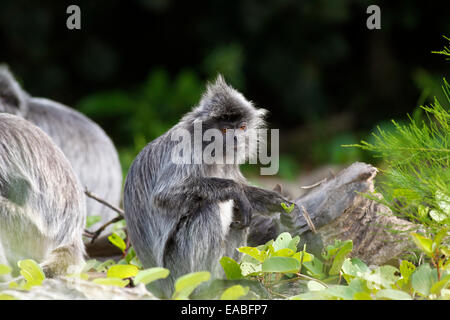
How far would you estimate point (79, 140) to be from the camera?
17.8 ft

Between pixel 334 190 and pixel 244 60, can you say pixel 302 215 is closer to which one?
pixel 334 190

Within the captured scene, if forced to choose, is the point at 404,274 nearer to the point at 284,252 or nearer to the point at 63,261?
the point at 284,252

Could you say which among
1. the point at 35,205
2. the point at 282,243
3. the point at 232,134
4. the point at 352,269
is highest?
the point at 232,134

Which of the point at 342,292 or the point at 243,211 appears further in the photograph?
the point at 243,211

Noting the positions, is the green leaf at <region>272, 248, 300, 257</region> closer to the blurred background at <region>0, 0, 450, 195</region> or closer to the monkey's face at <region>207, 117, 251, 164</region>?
the monkey's face at <region>207, 117, 251, 164</region>

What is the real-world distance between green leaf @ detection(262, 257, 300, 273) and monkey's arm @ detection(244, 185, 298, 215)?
0.44 metres

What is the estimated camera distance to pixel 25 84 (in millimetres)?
9773

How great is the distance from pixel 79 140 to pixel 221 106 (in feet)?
8.70

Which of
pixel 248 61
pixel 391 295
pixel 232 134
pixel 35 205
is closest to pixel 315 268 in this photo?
pixel 391 295

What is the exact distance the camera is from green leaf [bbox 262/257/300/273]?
2689 mm

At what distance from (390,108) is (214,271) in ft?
27.6

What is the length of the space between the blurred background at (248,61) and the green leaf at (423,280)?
6.64 m

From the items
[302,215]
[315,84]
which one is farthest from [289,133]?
[302,215]

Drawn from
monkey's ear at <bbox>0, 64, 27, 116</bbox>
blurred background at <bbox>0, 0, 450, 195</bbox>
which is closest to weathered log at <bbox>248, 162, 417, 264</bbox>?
monkey's ear at <bbox>0, 64, 27, 116</bbox>
